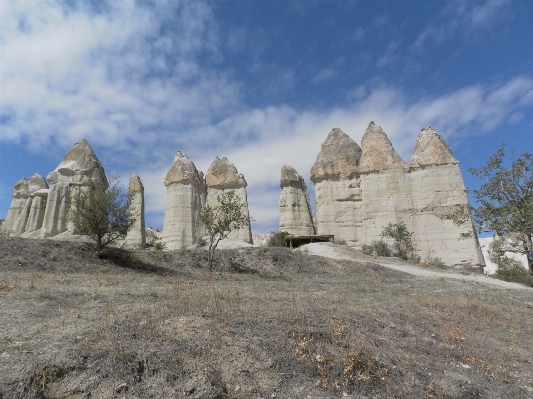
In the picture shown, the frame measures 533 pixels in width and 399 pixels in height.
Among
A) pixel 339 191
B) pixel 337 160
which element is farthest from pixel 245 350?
pixel 337 160

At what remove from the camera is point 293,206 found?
39.6 metres

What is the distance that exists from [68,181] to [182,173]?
11537 mm

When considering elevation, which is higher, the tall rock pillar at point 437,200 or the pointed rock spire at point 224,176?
the pointed rock spire at point 224,176

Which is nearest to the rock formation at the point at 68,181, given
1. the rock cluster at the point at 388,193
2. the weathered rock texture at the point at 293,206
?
the weathered rock texture at the point at 293,206

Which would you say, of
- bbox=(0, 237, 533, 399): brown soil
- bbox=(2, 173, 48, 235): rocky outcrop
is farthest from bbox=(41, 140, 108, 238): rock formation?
bbox=(0, 237, 533, 399): brown soil

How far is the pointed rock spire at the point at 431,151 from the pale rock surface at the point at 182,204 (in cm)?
2238

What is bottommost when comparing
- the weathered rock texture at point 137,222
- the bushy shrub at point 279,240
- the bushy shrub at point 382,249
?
the bushy shrub at point 382,249

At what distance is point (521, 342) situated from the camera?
25.8 ft

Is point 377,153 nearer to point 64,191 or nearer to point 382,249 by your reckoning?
point 382,249

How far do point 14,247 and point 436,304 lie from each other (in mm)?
17944

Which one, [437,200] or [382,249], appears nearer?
[382,249]

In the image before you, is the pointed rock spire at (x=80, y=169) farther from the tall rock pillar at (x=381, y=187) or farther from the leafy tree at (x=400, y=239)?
the leafy tree at (x=400, y=239)

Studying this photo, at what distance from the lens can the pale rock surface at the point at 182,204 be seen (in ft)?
118

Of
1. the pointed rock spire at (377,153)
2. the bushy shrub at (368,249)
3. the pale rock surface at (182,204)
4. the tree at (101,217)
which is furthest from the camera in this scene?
the pointed rock spire at (377,153)
